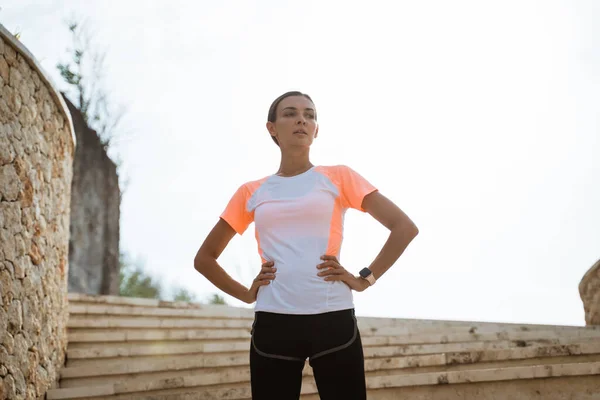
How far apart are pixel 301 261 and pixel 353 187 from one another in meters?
0.33

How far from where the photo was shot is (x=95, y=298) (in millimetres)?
6477

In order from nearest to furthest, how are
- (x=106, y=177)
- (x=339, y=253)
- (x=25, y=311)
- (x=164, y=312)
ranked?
(x=339, y=253) → (x=25, y=311) → (x=164, y=312) → (x=106, y=177)

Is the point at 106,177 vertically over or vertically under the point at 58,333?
over

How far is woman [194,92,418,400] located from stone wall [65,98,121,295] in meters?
8.90

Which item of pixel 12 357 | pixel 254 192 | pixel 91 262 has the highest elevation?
pixel 91 262

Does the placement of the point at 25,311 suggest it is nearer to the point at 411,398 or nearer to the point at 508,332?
the point at 411,398

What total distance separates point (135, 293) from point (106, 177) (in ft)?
36.5

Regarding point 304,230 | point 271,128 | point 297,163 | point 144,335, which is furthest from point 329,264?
point 144,335

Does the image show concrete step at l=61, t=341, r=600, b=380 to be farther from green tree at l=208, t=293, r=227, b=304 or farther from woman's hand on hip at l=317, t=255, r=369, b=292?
green tree at l=208, t=293, r=227, b=304

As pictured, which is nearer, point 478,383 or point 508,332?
point 478,383

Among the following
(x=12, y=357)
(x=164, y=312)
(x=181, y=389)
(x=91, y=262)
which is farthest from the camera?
(x=91, y=262)

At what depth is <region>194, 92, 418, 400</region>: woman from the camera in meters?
1.96

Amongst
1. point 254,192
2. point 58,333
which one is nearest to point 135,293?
point 58,333

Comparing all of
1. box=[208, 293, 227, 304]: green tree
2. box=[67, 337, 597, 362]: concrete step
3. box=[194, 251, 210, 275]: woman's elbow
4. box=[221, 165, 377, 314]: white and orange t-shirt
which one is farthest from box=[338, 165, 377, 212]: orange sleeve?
box=[208, 293, 227, 304]: green tree
